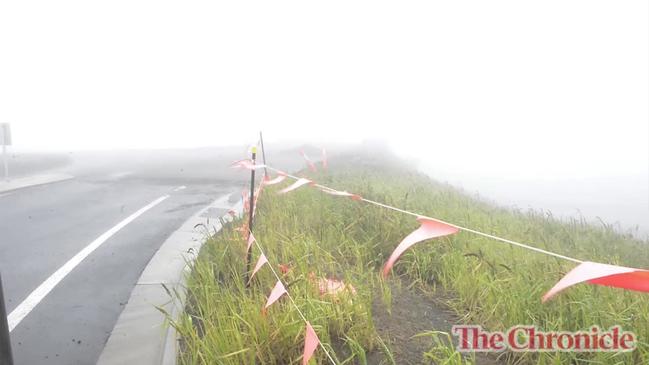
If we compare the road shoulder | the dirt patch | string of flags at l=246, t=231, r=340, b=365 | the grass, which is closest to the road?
the road shoulder

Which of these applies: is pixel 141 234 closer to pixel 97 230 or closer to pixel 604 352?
pixel 97 230

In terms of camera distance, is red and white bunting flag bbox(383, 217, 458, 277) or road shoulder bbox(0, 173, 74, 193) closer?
red and white bunting flag bbox(383, 217, 458, 277)

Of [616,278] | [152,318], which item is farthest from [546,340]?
[152,318]

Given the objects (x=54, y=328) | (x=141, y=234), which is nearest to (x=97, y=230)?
(x=141, y=234)

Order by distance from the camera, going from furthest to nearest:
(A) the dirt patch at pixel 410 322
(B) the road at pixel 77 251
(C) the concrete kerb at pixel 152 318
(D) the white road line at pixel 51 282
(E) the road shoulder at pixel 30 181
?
(E) the road shoulder at pixel 30 181 → (D) the white road line at pixel 51 282 → (B) the road at pixel 77 251 → (C) the concrete kerb at pixel 152 318 → (A) the dirt patch at pixel 410 322

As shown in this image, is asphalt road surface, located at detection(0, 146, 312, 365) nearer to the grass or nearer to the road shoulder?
the road shoulder

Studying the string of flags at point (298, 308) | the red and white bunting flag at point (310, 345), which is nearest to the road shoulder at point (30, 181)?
the string of flags at point (298, 308)

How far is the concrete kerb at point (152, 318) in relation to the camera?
335 centimetres

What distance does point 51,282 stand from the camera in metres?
5.14

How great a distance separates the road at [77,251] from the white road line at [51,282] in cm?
2

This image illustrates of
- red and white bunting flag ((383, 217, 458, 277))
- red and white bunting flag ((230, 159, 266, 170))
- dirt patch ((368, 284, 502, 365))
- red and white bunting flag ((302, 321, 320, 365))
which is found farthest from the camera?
red and white bunting flag ((230, 159, 266, 170))

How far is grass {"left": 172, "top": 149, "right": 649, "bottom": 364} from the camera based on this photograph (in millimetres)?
2906

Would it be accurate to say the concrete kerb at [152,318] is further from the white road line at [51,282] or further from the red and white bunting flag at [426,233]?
the red and white bunting flag at [426,233]

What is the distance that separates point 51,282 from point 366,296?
398cm
